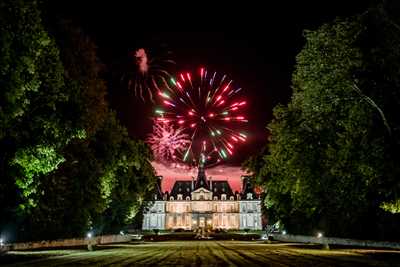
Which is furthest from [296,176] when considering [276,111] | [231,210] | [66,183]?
[231,210]

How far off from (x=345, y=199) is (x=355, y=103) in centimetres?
892

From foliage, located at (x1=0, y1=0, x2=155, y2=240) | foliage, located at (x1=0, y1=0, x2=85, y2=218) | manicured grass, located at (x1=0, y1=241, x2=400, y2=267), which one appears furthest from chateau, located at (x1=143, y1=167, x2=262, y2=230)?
foliage, located at (x1=0, y1=0, x2=85, y2=218)

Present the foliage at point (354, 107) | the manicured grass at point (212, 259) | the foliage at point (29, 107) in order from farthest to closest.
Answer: the foliage at point (354, 107) → the foliage at point (29, 107) → the manicured grass at point (212, 259)

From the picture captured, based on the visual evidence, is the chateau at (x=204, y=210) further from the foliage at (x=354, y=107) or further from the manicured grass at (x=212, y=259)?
the manicured grass at (x=212, y=259)

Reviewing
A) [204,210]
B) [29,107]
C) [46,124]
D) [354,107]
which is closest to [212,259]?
[46,124]

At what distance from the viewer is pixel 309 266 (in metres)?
21.3

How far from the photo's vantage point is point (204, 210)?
194 m

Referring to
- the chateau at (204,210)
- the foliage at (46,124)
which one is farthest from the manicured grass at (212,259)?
the chateau at (204,210)

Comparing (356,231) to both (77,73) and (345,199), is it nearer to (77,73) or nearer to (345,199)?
(345,199)

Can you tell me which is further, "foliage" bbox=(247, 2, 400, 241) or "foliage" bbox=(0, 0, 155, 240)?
"foliage" bbox=(247, 2, 400, 241)

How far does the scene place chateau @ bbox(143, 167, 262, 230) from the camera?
7608 inches

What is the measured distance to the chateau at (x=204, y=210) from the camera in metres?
193

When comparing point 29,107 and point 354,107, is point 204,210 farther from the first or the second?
point 29,107

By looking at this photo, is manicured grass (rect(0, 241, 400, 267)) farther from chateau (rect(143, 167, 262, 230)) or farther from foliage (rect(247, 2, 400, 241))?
chateau (rect(143, 167, 262, 230))
